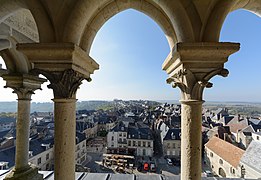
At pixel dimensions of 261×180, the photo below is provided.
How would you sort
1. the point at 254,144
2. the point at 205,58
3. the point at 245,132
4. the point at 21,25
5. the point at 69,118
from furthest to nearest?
the point at 245,132
the point at 254,144
the point at 21,25
the point at 69,118
the point at 205,58

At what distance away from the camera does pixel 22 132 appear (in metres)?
3.33

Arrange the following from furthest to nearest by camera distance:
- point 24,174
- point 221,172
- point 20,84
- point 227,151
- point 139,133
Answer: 1. point 139,133
2. point 221,172
3. point 227,151
4. point 20,84
5. point 24,174

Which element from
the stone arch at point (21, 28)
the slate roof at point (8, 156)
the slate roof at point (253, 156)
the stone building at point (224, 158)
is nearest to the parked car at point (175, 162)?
the stone building at point (224, 158)

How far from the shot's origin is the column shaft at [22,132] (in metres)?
3.25

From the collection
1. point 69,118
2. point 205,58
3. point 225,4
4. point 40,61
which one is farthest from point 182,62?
point 40,61

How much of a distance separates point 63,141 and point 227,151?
65.5 feet

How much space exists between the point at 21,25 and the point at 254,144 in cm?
1416

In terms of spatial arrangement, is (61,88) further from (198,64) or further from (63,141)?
(198,64)

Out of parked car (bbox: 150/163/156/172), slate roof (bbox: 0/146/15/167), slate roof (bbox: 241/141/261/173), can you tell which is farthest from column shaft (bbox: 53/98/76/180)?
parked car (bbox: 150/163/156/172)

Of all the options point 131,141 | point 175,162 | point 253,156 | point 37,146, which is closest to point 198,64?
point 253,156

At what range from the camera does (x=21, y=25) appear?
2.86 metres

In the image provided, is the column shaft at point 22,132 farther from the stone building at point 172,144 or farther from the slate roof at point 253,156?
the stone building at point 172,144

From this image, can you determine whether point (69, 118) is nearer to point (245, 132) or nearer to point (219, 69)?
point (219, 69)

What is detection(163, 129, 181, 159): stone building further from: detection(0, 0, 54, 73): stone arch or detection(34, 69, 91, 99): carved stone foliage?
detection(34, 69, 91, 99): carved stone foliage
